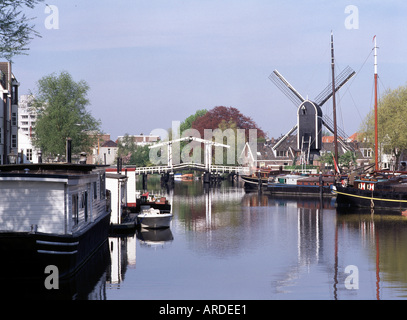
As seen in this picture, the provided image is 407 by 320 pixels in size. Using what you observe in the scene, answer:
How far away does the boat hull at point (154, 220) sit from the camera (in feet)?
134

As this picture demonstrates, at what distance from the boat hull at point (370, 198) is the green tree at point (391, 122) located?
25474mm

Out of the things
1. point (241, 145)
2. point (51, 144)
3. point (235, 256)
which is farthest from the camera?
point (241, 145)

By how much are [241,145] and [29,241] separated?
105645 millimetres

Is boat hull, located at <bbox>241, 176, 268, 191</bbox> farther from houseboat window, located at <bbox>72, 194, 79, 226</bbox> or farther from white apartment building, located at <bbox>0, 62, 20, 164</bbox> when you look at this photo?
houseboat window, located at <bbox>72, 194, 79, 226</bbox>

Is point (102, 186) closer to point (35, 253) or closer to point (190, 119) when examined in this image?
point (35, 253)

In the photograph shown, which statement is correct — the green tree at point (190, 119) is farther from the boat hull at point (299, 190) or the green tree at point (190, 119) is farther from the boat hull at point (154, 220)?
the boat hull at point (154, 220)

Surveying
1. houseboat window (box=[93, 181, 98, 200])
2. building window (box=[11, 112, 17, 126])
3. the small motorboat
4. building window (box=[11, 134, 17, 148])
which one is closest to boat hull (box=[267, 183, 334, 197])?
building window (box=[11, 134, 17, 148])

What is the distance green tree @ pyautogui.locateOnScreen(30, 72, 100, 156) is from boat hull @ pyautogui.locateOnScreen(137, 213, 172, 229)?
3871cm

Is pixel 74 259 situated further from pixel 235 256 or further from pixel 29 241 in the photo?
pixel 235 256

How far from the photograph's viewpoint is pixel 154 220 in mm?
41312

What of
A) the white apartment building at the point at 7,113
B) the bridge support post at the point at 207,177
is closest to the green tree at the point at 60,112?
the white apartment building at the point at 7,113

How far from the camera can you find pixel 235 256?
32.6 m

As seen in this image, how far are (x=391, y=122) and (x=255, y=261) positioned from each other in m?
61.0
